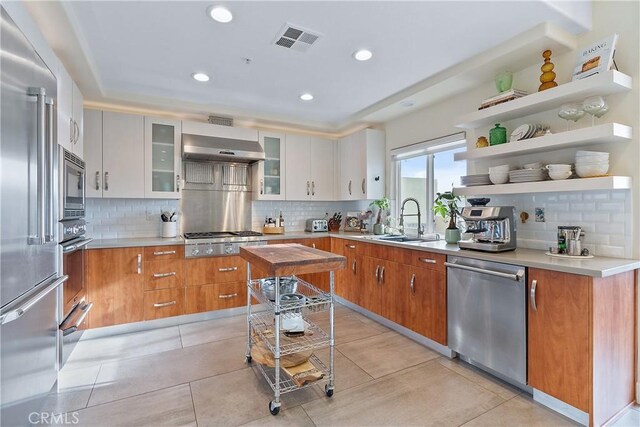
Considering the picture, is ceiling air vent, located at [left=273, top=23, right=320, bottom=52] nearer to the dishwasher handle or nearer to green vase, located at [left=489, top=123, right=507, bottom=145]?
green vase, located at [left=489, top=123, right=507, bottom=145]

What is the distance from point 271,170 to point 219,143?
831mm

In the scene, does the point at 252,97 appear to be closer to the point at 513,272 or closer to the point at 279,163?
the point at 279,163

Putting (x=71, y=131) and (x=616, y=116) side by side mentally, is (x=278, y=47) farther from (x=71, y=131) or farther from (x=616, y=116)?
(x=616, y=116)

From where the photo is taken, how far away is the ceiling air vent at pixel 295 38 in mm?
2286

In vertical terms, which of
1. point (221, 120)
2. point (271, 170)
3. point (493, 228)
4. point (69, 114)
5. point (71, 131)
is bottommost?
point (493, 228)

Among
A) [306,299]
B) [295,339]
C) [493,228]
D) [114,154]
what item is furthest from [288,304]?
[114,154]

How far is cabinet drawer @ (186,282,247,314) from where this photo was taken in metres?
3.48

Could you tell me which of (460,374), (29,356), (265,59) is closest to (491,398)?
(460,374)

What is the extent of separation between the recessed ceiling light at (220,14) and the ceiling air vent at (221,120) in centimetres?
197

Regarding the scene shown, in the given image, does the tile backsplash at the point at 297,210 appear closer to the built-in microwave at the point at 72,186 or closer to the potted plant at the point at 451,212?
the potted plant at the point at 451,212

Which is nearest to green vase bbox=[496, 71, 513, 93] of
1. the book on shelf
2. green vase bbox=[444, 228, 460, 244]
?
the book on shelf

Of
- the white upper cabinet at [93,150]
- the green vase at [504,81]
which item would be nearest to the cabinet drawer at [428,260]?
the green vase at [504,81]

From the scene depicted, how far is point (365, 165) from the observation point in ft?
14.1

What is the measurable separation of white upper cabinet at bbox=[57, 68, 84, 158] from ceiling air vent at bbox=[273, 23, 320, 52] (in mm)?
1689
